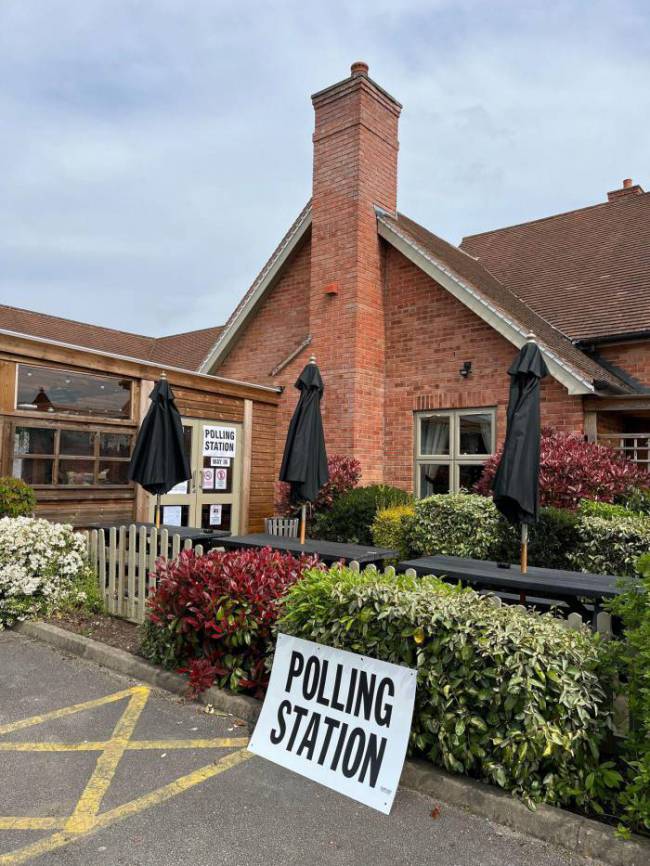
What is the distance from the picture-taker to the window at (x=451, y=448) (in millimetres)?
10320

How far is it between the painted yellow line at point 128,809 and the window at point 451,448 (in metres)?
7.47

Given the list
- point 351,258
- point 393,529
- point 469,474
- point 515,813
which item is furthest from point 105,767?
point 351,258

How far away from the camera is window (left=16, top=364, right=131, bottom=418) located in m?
8.21

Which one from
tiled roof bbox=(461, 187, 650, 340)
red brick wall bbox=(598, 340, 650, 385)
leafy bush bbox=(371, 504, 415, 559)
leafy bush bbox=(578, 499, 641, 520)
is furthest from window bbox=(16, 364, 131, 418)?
red brick wall bbox=(598, 340, 650, 385)

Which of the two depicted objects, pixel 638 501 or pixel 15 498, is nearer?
pixel 15 498

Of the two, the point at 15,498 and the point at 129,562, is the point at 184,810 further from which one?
the point at 15,498

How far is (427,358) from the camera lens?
11.1 meters

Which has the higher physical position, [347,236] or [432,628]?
[347,236]

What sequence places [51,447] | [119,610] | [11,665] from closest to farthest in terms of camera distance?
[11,665], [119,610], [51,447]

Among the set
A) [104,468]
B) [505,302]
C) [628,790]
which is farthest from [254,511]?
[628,790]

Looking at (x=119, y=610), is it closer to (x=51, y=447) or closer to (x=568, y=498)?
(x=51, y=447)

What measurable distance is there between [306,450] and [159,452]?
1.83 m

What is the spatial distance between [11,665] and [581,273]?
1231cm

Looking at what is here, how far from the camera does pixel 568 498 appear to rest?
8.08 metres
